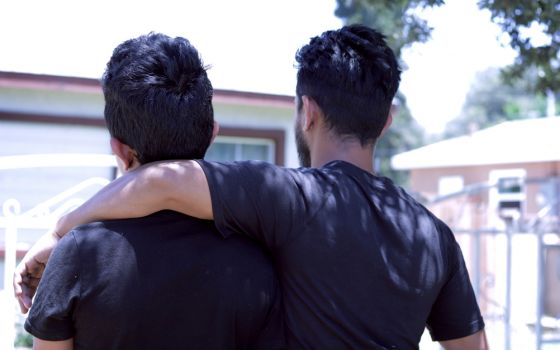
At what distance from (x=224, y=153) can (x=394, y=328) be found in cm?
715

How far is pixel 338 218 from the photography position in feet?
6.47

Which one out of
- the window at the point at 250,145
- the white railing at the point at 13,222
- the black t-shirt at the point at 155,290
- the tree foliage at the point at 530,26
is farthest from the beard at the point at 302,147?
the window at the point at 250,145

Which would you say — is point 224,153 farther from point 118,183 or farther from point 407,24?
point 118,183

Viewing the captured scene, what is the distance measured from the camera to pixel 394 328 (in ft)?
6.59

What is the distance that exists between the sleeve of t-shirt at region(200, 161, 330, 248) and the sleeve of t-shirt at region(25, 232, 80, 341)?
→ 0.37 meters

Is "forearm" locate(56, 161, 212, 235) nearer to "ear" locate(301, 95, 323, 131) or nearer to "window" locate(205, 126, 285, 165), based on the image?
"ear" locate(301, 95, 323, 131)

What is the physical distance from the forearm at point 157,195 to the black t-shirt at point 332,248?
0.04 metres

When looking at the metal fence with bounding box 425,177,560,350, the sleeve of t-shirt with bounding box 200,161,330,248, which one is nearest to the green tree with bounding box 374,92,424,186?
the metal fence with bounding box 425,177,560,350

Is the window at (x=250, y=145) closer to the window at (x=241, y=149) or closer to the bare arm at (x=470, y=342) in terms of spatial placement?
the window at (x=241, y=149)

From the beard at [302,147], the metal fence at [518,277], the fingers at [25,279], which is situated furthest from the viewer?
the metal fence at [518,277]

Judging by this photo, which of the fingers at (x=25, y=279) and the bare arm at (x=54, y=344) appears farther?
the fingers at (x=25, y=279)

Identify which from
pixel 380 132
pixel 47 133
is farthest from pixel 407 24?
pixel 380 132

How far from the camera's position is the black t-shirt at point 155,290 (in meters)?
1.72

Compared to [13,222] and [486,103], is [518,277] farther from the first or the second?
[486,103]
